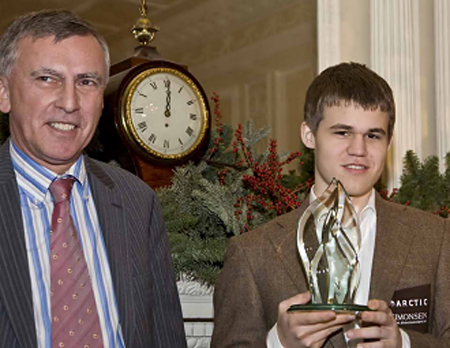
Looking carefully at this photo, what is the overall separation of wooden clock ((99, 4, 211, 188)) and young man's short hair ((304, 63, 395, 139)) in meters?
0.57

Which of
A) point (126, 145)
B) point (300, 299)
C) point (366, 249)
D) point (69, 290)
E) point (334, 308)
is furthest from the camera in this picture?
point (126, 145)

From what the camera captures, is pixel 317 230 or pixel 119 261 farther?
pixel 119 261

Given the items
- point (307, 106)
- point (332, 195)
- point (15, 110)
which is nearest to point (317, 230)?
point (332, 195)

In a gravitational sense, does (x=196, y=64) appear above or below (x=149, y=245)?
above

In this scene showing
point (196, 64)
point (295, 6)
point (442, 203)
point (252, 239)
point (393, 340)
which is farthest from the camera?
point (196, 64)

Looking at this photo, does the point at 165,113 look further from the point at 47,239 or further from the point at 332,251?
the point at 332,251

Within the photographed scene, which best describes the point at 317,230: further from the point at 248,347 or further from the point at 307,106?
the point at 307,106

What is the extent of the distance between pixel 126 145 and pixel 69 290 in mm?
759

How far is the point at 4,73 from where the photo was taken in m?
1.70

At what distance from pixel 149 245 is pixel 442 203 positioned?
1042 millimetres

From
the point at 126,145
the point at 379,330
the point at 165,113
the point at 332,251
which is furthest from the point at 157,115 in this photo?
the point at 379,330

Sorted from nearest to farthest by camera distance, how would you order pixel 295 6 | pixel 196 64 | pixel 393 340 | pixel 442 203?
pixel 393 340, pixel 442 203, pixel 295 6, pixel 196 64

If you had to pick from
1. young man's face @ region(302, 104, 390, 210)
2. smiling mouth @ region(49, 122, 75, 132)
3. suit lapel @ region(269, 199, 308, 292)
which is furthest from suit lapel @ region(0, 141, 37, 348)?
young man's face @ region(302, 104, 390, 210)

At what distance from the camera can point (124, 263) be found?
66.4 inches
